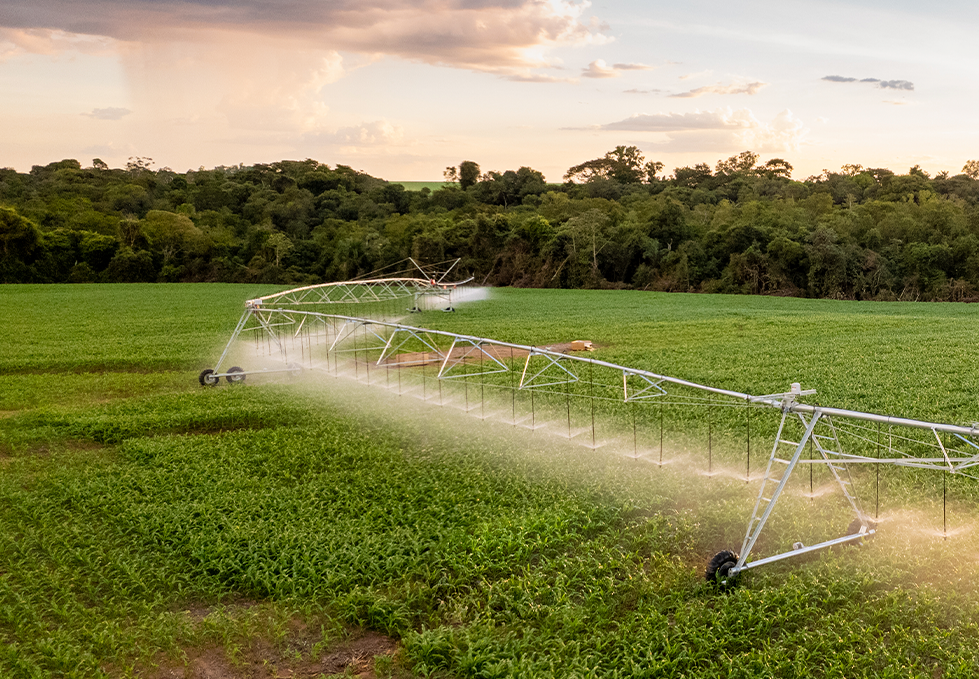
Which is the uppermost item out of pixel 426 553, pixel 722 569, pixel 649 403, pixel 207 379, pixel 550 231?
pixel 550 231

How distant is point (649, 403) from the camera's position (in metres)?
12.8

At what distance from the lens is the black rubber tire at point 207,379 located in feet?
63.0

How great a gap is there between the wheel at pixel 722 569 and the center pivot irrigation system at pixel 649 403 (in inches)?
0.4

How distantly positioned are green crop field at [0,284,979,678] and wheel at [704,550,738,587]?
0.40ft

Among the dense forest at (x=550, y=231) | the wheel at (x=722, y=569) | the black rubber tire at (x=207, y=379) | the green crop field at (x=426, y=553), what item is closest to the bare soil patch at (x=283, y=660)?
the green crop field at (x=426, y=553)

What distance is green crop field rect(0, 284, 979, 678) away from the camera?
6.59 meters

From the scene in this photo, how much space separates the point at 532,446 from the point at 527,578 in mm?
4910

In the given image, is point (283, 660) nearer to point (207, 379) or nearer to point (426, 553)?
point (426, 553)

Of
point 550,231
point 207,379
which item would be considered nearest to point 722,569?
point 207,379

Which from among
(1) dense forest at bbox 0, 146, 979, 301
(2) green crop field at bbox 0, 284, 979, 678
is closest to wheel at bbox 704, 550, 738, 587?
(2) green crop field at bbox 0, 284, 979, 678

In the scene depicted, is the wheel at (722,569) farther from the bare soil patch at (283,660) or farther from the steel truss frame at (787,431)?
the bare soil patch at (283,660)

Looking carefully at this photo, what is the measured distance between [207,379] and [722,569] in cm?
1558

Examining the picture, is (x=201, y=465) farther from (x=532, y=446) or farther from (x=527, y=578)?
(x=527, y=578)

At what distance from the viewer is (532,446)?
1266cm
